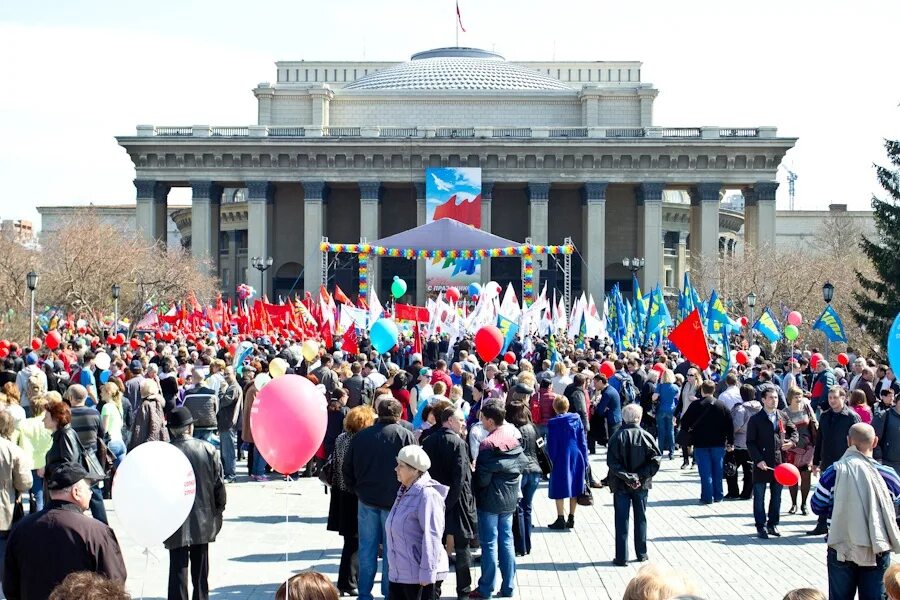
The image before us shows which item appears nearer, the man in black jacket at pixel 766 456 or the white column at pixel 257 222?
the man in black jacket at pixel 766 456

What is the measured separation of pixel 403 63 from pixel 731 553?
81308 mm

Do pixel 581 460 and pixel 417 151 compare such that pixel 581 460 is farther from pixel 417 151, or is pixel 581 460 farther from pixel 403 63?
pixel 403 63

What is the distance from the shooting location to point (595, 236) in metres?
73.8

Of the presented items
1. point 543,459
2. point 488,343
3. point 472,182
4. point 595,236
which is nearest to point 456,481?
point 543,459

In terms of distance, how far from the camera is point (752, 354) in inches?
1175

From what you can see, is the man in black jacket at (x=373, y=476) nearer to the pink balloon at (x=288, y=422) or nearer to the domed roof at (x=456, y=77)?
the pink balloon at (x=288, y=422)

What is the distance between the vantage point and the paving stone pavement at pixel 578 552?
11.3 meters

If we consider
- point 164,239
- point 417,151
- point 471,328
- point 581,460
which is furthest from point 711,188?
point 581,460

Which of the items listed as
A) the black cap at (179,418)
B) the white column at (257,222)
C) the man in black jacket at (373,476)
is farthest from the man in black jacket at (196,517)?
the white column at (257,222)

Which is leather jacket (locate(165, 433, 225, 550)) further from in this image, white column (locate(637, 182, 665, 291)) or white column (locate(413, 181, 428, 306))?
white column (locate(637, 182, 665, 291))

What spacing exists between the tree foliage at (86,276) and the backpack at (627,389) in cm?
2408

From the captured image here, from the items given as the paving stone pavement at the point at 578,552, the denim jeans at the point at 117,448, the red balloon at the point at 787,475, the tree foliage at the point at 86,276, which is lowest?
the paving stone pavement at the point at 578,552

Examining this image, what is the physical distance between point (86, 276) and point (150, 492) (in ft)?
133

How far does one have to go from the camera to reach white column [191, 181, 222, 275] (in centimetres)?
7325
